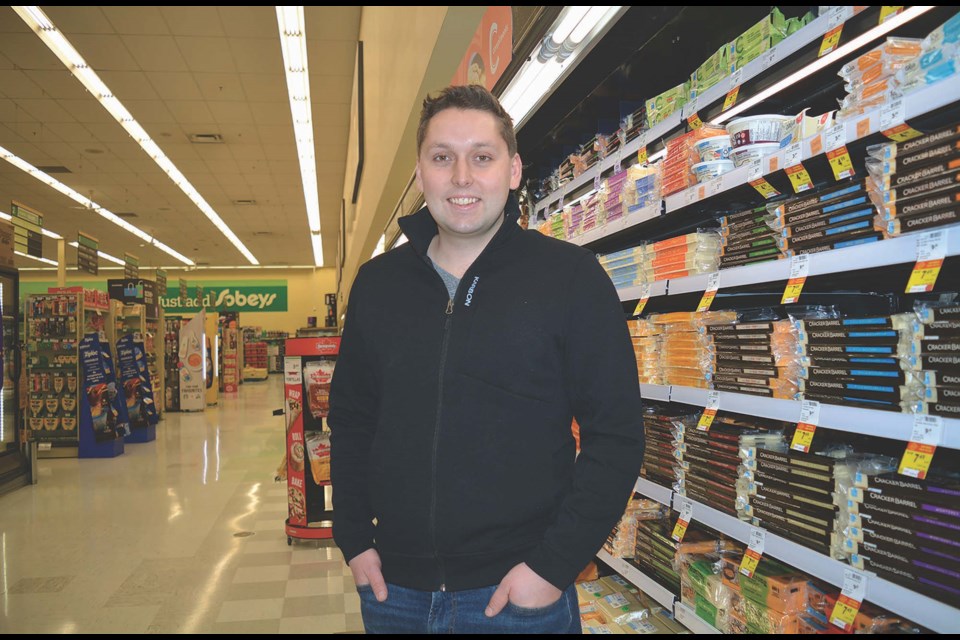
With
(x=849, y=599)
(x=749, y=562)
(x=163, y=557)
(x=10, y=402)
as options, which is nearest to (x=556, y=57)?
(x=749, y=562)

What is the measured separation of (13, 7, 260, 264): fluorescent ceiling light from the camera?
7.11 meters

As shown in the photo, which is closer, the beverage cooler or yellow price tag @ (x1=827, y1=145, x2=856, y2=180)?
yellow price tag @ (x1=827, y1=145, x2=856, y2=180)

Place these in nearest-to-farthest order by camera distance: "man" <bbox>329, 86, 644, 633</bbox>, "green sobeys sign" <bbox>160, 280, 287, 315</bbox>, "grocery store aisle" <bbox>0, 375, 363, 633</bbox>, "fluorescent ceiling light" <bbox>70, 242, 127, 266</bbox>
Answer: "man" <bbox>329, 86, 644, 633</bbox> → "grocery store aisle" <bbox>0, 375, 363, 633</bbox> → "fluorescent ceiling light" <bbox>70, 242, 127, 266</bbox> → "green sobeys sign" <bbox>160, 280, 287, 315</bbox>

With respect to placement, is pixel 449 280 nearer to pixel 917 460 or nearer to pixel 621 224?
pixel 917 460

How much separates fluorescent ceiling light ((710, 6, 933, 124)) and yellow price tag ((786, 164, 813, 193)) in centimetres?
30

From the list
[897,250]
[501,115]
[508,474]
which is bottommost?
[508,474]

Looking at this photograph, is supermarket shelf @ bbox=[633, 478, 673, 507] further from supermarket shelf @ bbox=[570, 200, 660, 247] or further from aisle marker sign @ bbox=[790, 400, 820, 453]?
supermarket shelf @ bbox=[570, 200, 660, 247]

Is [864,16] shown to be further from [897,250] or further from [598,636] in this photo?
[598,636]

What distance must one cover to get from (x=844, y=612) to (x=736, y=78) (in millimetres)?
1537

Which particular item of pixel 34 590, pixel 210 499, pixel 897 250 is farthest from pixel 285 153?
pixel 897 250

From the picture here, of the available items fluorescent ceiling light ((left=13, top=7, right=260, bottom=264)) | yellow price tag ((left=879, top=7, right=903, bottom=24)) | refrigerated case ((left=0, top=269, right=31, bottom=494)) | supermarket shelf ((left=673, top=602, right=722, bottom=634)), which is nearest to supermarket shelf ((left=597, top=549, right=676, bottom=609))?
supermarket shelf ((left=673, top=602, right=722, bottom=634))

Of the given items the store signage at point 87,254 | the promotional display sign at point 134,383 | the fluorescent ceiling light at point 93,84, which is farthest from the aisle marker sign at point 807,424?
the store signage at point 87,254

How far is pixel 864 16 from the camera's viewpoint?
1546 mm

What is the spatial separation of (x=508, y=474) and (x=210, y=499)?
533cm
